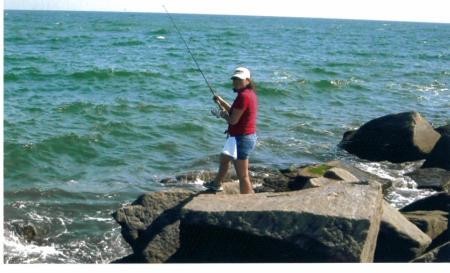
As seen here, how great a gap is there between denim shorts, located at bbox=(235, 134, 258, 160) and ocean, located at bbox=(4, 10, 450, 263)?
211cm

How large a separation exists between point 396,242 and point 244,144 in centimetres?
204

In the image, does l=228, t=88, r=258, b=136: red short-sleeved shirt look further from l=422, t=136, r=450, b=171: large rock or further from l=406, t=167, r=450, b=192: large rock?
l=422, t=136, r=450, b=171: large rock

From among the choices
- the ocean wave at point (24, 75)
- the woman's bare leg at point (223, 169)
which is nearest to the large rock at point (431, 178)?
the woman's bare leg at point (223, 169)

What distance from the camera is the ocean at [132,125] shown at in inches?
367

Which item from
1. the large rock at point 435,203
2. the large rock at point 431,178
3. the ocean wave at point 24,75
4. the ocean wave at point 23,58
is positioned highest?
the large rock at point 435,203

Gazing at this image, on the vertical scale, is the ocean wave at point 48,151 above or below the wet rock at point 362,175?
below

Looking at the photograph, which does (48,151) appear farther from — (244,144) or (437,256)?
(437,256)

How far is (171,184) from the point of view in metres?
11.0

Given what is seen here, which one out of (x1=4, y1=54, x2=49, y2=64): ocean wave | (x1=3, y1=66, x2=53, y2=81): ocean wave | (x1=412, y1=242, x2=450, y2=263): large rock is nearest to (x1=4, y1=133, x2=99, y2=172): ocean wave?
(x1=412, y1=242, x2=450, y2=263): large rock

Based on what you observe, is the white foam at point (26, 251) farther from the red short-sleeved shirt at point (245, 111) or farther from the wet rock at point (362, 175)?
the wet rock at point (362, 175)

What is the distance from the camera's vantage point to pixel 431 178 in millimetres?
11469

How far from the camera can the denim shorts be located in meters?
7.21

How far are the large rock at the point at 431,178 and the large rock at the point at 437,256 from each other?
16.2ft

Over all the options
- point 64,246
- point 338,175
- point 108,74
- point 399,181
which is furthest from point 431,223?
point 108,74
